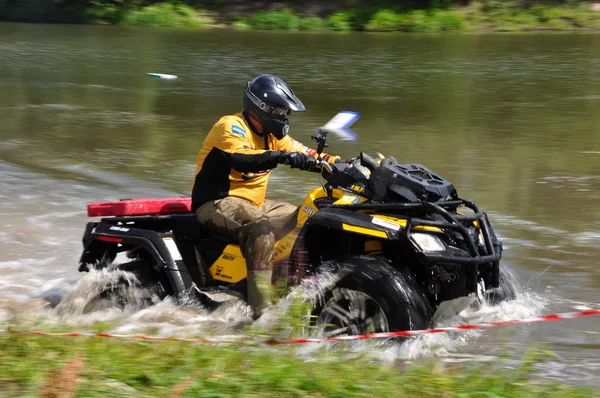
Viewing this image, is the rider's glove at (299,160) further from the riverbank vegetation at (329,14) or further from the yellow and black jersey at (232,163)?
the riverbank vegetation at (329,14)

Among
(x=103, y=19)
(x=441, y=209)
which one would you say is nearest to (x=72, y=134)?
(x=441, y=209)

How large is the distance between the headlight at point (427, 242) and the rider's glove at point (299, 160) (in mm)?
903

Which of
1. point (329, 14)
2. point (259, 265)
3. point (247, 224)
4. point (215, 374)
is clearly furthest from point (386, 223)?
point (329, 14)

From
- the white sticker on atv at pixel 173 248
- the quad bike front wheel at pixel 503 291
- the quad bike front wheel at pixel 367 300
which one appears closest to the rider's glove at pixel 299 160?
the quad bike front wheel at pixel 367 300

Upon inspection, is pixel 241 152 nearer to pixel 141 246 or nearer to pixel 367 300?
pixel 141 246

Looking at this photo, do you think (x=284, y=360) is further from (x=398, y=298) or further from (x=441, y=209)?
(x=441, y=209)

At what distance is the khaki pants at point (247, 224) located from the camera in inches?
275

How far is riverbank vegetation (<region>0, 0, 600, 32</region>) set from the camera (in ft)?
126

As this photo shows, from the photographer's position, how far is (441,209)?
6305 mm

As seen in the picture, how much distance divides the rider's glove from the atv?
0.44ft

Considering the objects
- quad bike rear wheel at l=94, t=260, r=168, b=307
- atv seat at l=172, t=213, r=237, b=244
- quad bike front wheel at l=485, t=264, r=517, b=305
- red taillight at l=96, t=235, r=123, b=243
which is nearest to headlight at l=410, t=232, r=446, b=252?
quad bike front wheel at l=485, t=264, r=517, b=305

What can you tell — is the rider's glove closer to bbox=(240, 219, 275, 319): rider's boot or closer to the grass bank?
bbox=(240, 219, 275, 319): rider's boot

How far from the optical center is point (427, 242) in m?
6.23

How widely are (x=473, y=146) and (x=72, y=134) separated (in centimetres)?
683
